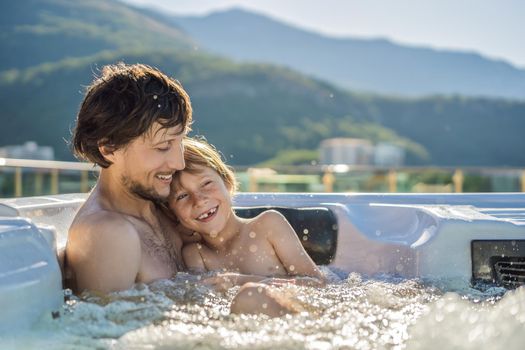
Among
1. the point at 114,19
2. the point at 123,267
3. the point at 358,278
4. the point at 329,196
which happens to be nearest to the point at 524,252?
the point at 358,278

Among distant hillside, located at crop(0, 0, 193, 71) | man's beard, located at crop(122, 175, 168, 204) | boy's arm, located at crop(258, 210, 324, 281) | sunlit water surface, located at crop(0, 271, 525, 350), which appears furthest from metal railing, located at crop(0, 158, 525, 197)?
distant hillside, located at crop(0, 0, 193, 71)

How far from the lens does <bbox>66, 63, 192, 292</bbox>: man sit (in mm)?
1786

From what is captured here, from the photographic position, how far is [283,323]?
1.51 m

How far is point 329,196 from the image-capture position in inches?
119

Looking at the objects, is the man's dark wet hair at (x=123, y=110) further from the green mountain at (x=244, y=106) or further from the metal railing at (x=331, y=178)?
the green mountain at (x=244, y=106)

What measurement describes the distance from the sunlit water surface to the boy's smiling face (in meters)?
0.28

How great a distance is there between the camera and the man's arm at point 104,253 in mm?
1742

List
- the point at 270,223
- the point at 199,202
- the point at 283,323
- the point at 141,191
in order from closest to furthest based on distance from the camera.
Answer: the point at 283,323 → the point at 141,191 → the point at 199,202 → the point at 270,223

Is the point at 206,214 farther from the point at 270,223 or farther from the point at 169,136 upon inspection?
the point at 169,136

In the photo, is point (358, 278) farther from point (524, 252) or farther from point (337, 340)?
point (337, 340)

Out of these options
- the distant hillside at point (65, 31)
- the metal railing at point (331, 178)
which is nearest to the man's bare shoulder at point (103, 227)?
the metal railing at point (331, 178)

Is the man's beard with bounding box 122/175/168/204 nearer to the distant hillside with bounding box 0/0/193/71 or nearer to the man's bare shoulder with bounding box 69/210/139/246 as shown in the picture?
the man's bare shoulder with bounding box 69/210/139/246

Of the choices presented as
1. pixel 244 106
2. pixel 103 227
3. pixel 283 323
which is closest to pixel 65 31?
pixel 244 106

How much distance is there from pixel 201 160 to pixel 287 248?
1.32 feet
